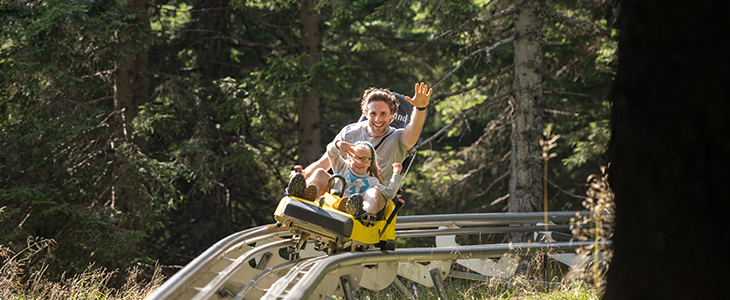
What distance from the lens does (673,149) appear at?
2107mm

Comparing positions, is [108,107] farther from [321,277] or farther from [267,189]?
[321,277]

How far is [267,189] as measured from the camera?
15.2 meters

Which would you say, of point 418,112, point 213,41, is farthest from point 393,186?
point 213,41

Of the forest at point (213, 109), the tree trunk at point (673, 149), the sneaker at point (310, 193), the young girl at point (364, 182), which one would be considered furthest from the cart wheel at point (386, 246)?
the forest at point (213, 109)

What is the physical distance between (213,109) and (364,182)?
790 cm

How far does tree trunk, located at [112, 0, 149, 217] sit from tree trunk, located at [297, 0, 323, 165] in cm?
338

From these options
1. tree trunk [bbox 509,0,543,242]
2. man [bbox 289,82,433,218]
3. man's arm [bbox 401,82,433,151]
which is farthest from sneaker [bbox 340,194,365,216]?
tree trunk [bbox 509,0,543,242]

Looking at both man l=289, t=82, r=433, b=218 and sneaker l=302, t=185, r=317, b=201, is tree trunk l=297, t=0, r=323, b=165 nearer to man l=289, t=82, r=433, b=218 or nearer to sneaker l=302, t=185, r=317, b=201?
man l=289, t=82, r=433, b=218

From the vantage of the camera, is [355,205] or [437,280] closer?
[355,205]


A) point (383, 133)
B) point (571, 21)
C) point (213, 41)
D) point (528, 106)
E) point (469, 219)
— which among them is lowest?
point (469, 219)

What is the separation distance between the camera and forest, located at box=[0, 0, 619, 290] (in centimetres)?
901

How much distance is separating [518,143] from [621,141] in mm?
6736

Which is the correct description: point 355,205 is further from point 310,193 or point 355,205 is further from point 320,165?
point 320,165

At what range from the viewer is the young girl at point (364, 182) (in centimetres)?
483
